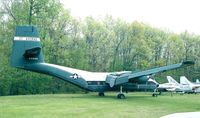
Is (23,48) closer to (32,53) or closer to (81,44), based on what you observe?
(32,53)

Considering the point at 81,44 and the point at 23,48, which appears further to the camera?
the point at 81,44

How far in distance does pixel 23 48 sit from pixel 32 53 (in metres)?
0.75

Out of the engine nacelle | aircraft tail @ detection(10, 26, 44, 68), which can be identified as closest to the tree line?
aircraft tail @ detection(10, 26, 44, 68)

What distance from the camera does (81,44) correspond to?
4750cm

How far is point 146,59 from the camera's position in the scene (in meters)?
54.3

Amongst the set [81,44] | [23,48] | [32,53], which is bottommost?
[32,53]

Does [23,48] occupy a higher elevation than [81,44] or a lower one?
lower

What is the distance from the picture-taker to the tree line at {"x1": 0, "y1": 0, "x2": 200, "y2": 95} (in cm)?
3894

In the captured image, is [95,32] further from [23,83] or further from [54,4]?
[23,83]

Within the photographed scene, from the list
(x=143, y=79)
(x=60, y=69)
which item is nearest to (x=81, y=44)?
(x=143, y=79)

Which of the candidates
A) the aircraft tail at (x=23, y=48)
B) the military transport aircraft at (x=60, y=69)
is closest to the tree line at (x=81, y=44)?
the military transport aircraft at (x=60, y=69)

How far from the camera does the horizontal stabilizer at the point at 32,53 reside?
2561 cm

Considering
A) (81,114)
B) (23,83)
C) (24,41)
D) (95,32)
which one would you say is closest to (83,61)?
(95,32)

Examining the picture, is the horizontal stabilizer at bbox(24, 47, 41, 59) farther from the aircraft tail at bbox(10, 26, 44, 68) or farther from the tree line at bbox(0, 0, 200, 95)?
the tree line at bbox(0, 0, 200, 95)
